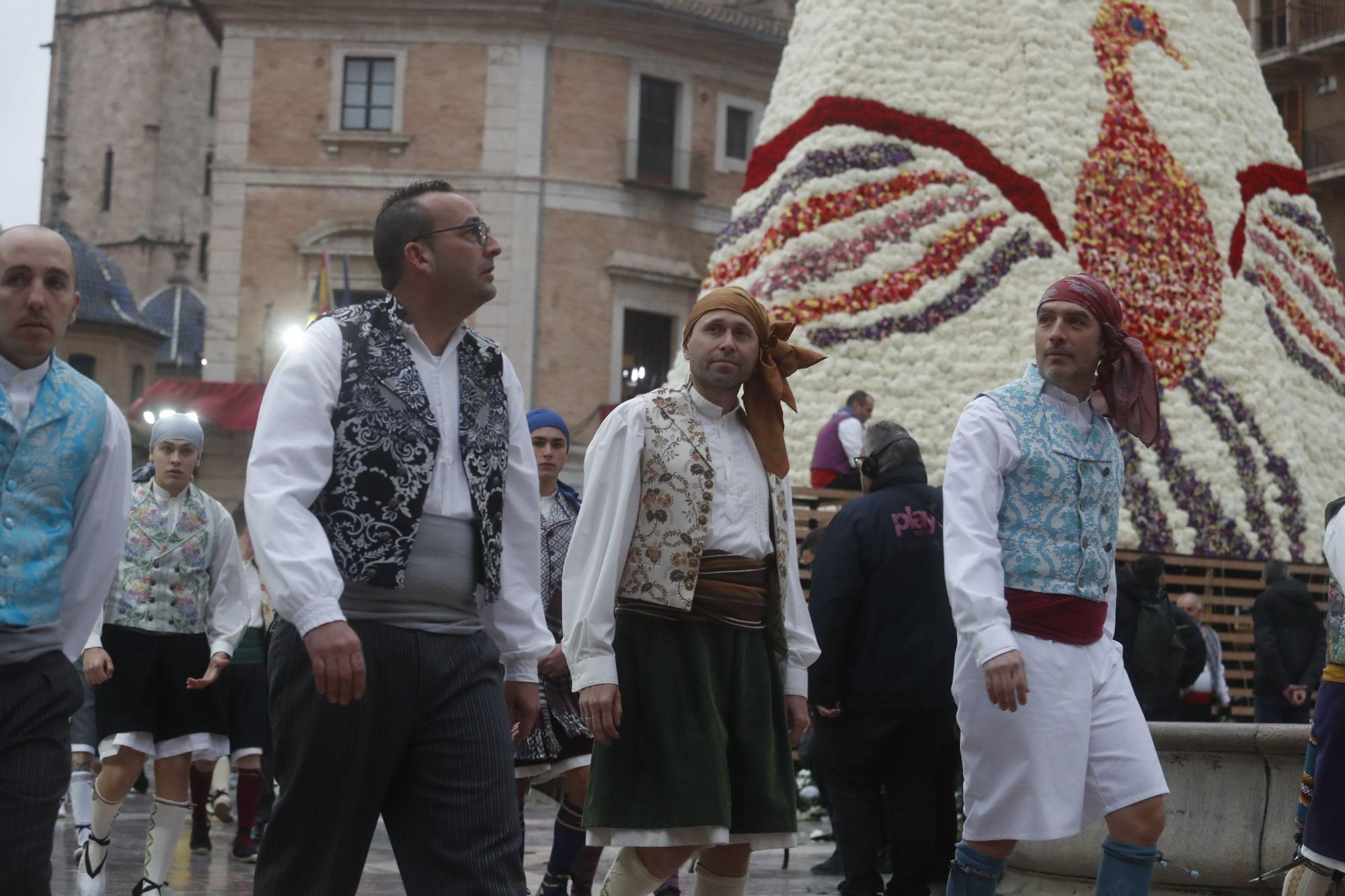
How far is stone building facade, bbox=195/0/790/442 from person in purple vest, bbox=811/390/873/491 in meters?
15.1

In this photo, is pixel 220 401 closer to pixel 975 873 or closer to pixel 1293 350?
pixel 1293 350

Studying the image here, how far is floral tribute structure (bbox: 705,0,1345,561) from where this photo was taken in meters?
13.5

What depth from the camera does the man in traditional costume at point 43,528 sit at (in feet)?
12.7

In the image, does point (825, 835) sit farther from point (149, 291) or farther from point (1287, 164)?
point (149, 291)

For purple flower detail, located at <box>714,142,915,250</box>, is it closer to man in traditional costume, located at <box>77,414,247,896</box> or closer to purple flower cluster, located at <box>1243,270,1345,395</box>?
purple flower cluster, located at <box>1243,270,1345,395</box>

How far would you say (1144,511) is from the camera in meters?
13.3

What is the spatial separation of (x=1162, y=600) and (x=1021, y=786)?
259 inches

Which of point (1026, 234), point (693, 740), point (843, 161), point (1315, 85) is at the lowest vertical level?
point (693, 740)

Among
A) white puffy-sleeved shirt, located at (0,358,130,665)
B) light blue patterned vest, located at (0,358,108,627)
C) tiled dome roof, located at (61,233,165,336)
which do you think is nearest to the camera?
light blue patterned vest, located at (0,358,108,627)

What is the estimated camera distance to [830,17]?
571 inches

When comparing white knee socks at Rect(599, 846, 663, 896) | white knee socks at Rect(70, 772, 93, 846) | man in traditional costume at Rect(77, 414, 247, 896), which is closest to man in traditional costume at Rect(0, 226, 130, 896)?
white knee socks at Rect(599, 846, 663, 896)

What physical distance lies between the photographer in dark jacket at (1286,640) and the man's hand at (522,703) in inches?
342

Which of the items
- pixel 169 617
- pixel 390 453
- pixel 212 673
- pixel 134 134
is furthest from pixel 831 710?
pixel 134 134

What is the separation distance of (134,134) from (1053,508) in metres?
54.7
